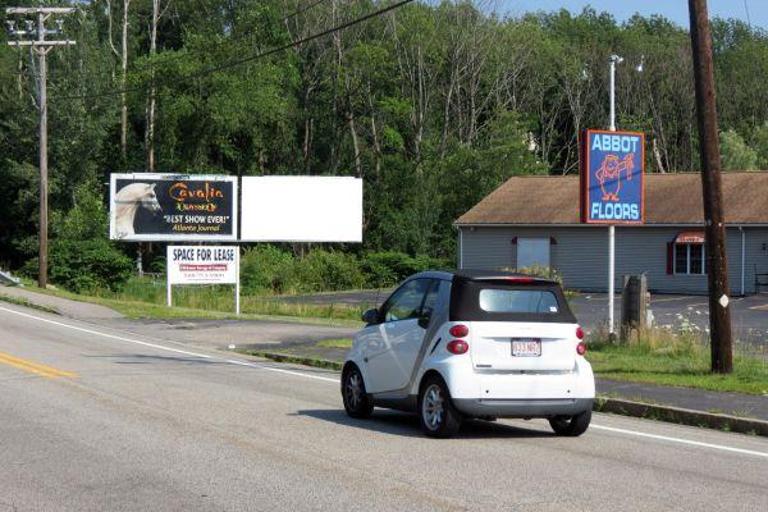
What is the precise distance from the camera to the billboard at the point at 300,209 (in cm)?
4812

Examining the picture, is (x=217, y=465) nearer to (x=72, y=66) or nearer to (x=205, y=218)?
(x=205, y=218)

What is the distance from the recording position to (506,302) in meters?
12.2

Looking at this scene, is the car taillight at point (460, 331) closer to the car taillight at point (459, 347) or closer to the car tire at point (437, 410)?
the car taillight at point (459, 347)

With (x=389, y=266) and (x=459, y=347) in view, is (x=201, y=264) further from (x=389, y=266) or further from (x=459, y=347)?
(x=459, y=347)

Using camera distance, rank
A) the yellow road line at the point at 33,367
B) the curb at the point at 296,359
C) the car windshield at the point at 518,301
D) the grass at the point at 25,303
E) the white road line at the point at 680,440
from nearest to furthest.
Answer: the white road line at the point at 680,440
the car windshield at the point at 518,301
the yellow road line at the point at 33,367
the curb at the point at 296,359
the grass at the point at 25,303

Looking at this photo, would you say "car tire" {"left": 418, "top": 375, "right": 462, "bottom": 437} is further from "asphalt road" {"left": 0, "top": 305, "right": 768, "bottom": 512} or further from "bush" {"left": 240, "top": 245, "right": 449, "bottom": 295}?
"bush" {"left": 240, "top": 245, "right": 449, "bottom": 295}

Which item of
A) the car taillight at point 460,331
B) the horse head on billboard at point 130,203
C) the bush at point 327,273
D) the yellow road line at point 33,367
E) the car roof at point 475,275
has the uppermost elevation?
the horse head on billboard at point 130,203

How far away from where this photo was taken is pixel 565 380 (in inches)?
477

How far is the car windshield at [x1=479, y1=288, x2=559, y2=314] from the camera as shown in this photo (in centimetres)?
1214

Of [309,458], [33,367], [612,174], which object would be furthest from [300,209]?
[309,458]

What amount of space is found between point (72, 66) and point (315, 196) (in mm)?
25928

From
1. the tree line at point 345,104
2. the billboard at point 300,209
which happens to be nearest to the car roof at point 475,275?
the billboard at point 300,209

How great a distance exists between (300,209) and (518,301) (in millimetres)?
37078

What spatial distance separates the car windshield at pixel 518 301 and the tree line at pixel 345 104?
158 ft
